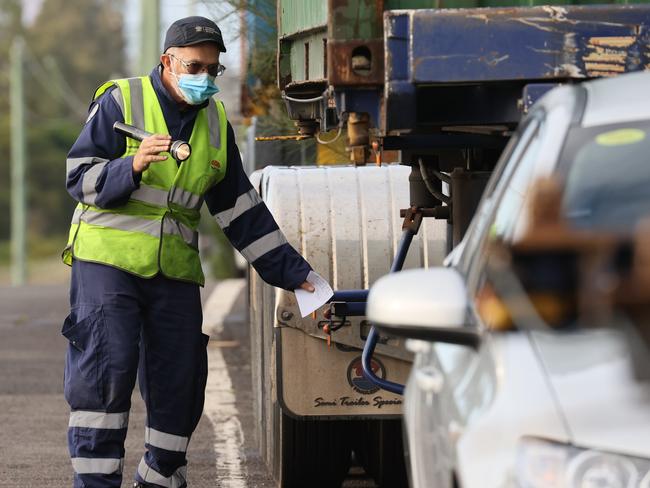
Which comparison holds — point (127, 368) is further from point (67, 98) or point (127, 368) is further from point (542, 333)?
point (67, 98)

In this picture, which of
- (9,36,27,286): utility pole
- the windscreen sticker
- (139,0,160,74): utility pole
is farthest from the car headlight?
(9,36,27,286): utility pole

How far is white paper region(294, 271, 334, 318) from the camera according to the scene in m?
6.72

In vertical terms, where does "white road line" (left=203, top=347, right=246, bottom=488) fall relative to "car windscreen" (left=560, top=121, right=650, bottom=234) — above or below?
below

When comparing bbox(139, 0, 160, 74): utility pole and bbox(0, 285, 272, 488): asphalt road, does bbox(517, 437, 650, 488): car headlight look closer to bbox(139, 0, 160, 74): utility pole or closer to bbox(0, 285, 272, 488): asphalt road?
bbox(0, 285, 272, 488): asphalt road

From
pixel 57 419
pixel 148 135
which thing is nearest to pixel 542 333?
pixel 148 135

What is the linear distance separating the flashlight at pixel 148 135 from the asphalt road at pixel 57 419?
2.14m

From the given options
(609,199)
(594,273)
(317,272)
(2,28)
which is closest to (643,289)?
(594,273)

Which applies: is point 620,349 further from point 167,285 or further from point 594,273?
point 167,285

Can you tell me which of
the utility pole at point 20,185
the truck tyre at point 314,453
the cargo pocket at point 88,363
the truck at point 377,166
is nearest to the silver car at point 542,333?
the truck at point 377,166

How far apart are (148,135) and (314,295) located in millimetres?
927

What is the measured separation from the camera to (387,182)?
759 cm

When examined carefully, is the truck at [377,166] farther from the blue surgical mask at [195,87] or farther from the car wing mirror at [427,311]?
the car wing mirror at [427,311]

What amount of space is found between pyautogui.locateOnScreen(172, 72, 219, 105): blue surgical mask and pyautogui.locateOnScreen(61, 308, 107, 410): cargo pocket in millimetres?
A: 877

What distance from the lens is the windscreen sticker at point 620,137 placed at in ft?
13.3
